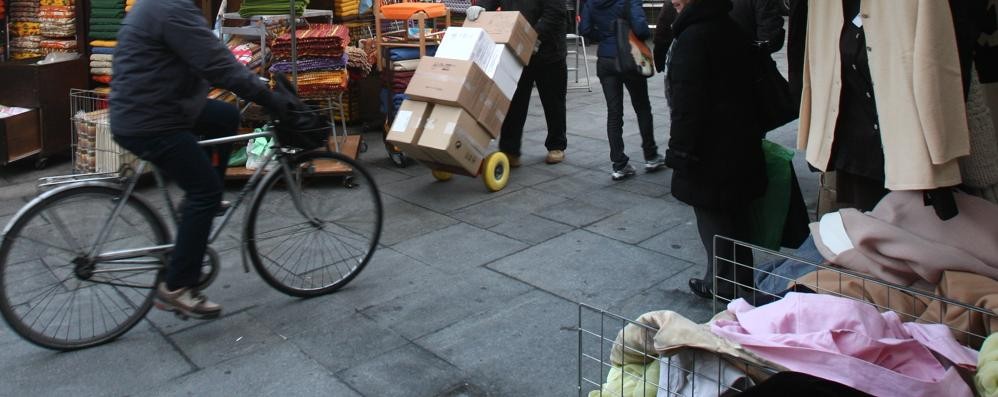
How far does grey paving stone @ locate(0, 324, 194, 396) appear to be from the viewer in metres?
3.98

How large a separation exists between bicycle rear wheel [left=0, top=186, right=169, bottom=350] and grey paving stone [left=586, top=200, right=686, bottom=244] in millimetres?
2727

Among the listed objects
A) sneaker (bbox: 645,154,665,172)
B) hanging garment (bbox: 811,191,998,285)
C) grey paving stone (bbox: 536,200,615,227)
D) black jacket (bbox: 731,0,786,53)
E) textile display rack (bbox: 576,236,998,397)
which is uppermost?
black jacket (bbox: 731,0,786,53)

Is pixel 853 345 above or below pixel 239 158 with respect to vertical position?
above

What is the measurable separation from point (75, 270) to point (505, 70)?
345 cm

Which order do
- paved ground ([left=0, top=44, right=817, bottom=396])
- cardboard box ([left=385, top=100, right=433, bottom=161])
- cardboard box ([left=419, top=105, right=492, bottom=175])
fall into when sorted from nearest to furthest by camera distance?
paved ground ([left=0, top=44, right=817, bottom=396])
cardboard box ([left=419, top=105, right=492, bottom=175])
cardboard box ([left=385, top=100, right=433, bottom=161])

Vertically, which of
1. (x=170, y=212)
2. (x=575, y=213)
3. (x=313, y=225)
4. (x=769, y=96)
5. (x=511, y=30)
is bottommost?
(x=575, y=213)

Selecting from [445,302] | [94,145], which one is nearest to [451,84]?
[445,302]

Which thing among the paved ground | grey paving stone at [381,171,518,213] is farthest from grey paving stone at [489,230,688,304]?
grey paving stone at [381,171,518,213]

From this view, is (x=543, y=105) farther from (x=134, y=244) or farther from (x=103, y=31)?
(x=134, y=244)

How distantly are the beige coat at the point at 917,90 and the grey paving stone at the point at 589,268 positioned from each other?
2.17 meters

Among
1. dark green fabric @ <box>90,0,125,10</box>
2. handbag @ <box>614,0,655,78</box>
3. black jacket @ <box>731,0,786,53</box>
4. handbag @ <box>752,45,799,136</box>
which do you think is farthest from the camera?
dark green fabric @ <box>90,0,125,10</box>

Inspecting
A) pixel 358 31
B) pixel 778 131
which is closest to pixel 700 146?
pixel 778 131

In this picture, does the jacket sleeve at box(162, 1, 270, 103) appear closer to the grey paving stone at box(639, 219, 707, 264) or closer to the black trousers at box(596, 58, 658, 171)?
the grey paving stone at box(639, 219, 707, 264)

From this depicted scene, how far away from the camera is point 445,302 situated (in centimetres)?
483
